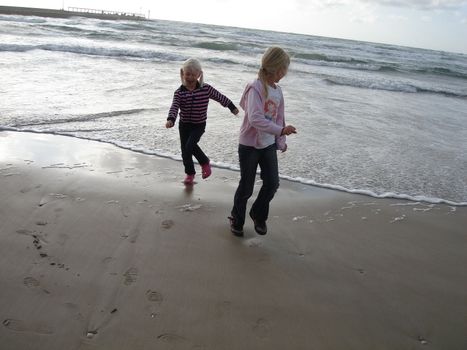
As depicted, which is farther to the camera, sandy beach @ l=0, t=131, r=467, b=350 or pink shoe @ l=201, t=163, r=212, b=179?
pink shoe @ l=201, t=163, r=212, b=179

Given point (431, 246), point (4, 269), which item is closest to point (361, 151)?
point (431, 246)

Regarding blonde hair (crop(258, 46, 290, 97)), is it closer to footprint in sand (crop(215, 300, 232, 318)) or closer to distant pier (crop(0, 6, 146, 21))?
footprint in sand (crop(215, 300, 232, 318))

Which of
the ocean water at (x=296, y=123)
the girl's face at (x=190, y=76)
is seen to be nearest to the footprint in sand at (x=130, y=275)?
the girl's face at (x=190, y=76)

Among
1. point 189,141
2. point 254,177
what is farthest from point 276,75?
point 189,141

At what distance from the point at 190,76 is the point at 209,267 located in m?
2.12

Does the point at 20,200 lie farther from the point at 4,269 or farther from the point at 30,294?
the point at 30,294

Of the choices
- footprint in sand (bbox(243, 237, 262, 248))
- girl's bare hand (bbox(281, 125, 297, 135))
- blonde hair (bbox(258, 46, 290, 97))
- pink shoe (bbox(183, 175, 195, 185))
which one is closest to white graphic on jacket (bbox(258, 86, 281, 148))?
blonde hair (bbox(258, 46, 290, 97))

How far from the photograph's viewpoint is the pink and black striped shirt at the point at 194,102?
14.2ft

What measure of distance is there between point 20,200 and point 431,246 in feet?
12.0

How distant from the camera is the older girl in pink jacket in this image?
3.03 meters

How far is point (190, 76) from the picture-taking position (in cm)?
420

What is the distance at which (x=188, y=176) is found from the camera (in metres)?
4.56

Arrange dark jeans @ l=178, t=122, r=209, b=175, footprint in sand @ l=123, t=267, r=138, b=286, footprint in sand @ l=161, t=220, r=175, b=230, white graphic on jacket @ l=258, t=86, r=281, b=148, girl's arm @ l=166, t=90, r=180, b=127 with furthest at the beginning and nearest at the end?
dark jeans @ l=178, t=122, r=209, b=175 < girl's arm @ l=166, t=90, r=180, b=127 < footprint in sand @ l=161, t=220, r=175, b=230 < white graphic on jacket @ l=258, t=86, r=281, b=148 < footprint in sand @ l=123, t=267, r=138, b=286

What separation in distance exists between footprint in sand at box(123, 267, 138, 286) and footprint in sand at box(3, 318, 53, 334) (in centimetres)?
56
